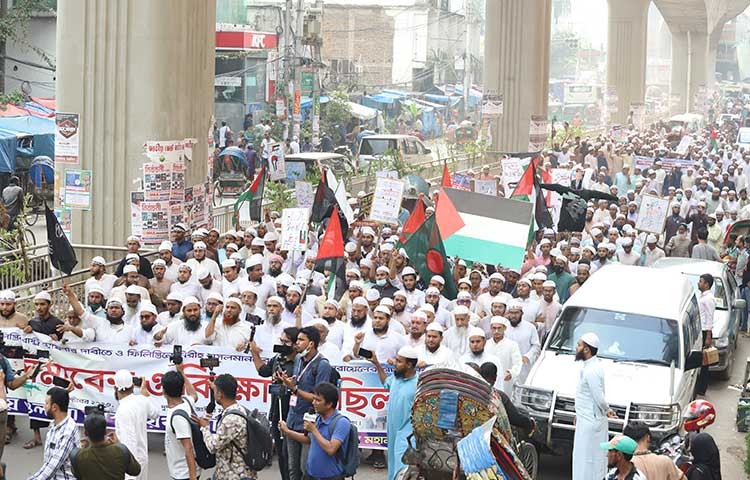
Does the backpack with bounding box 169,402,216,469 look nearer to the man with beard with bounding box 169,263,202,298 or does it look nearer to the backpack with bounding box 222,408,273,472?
the backpack with bounding box 222,408,273,472

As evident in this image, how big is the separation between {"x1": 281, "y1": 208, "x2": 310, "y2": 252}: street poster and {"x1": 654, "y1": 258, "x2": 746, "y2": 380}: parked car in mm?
4911

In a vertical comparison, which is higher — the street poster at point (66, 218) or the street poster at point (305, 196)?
the street poster at point (305, 196)

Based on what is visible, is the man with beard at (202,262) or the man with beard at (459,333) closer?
the man with beard at (459,333)

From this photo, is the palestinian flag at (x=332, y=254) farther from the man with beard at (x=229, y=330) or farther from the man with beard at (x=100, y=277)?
the man with beard at (x=229, y=330)

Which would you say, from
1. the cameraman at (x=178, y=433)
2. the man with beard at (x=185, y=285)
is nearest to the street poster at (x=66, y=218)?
the man with beard at (x=185, y=285)

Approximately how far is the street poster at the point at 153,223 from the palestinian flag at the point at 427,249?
4.53 m

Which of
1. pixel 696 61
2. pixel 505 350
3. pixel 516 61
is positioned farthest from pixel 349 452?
pixel 696 61

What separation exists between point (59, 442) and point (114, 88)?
11.3 meters

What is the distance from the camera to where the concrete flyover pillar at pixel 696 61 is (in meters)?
106

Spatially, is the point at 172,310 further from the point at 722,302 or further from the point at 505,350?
the point at 722,302

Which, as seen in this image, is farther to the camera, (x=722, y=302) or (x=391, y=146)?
(x=391, y=146)

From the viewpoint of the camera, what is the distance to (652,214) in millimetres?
22266

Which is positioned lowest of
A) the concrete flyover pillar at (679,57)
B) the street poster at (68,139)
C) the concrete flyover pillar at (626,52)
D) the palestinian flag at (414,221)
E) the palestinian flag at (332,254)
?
the palestinian flag at (332,254)

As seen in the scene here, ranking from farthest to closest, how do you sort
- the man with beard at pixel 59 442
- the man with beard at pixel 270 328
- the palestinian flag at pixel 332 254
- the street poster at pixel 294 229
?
the street poster at pixel 294 229 → the palestinian flag at pixel 332 254 → the man with beard at pixel 270 328 → the man with beard at pixel 59 442
